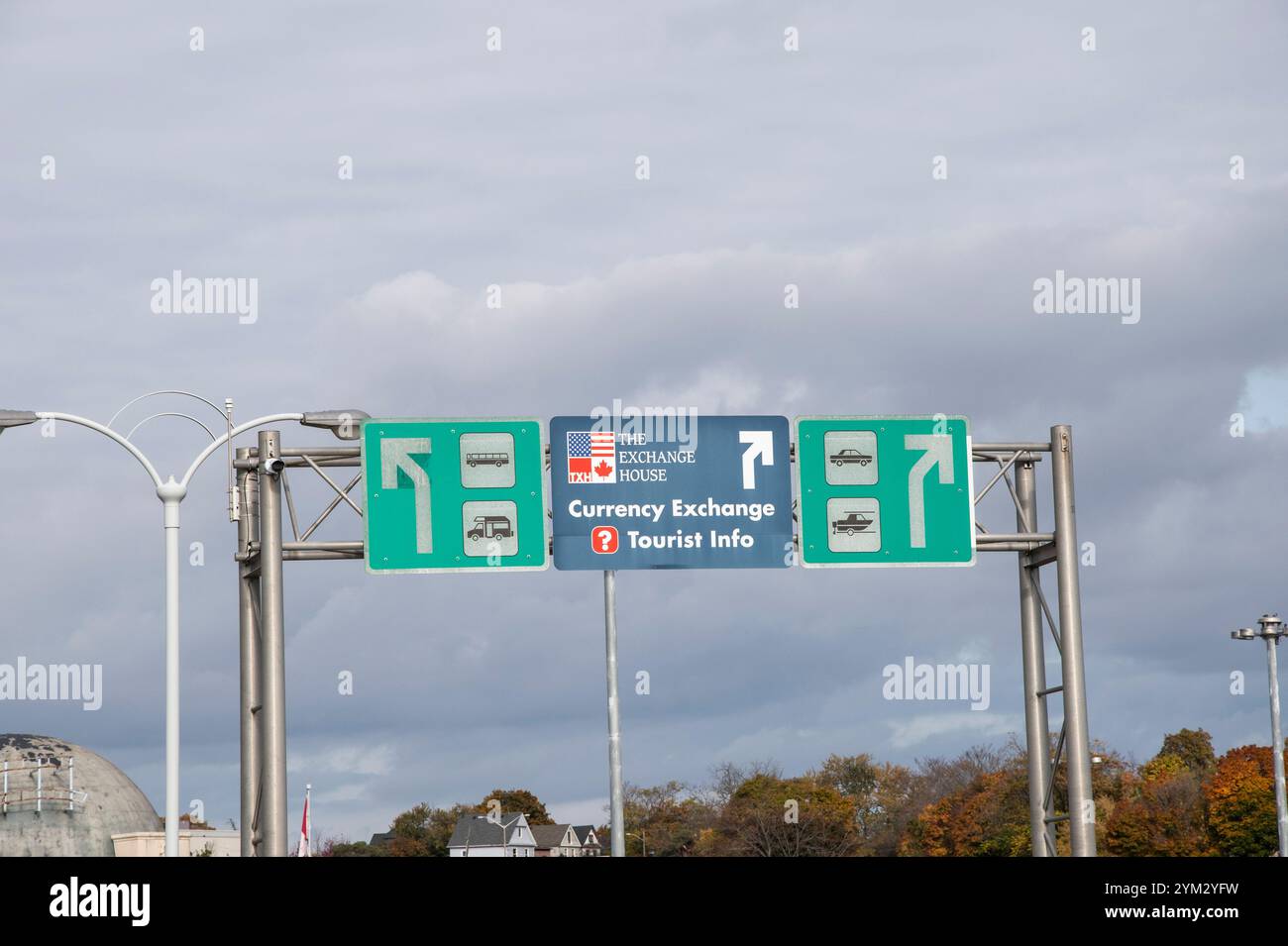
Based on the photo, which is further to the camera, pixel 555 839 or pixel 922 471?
pixel 555 839

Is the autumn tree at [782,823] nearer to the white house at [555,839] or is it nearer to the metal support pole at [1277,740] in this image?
the white house at [555,839]

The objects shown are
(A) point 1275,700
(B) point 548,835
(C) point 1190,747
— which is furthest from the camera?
(B) point 548,835

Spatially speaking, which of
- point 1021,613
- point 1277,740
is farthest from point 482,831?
point 1021,613

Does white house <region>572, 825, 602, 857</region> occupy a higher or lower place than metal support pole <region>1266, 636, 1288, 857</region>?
lower

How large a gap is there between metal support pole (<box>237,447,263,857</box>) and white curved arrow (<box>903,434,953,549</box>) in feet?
32.6

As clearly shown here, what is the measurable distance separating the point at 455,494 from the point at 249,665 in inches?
169

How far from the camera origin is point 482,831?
504 ft

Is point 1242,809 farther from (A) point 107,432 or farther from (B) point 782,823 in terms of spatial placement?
(A) point 107,432

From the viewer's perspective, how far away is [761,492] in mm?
25812

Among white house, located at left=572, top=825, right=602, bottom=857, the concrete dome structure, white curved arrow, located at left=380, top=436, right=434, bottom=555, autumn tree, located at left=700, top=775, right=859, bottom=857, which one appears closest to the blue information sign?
white curved arrow, located at left=380, top=436, right=434, bottom=555

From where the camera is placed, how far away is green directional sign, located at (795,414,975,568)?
25969mm

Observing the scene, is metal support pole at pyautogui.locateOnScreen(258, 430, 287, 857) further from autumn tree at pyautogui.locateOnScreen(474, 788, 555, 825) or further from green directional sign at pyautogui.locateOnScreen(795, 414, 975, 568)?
autumn tree at pyautogui.locateOnScreen(474, 788, 555, 825)
